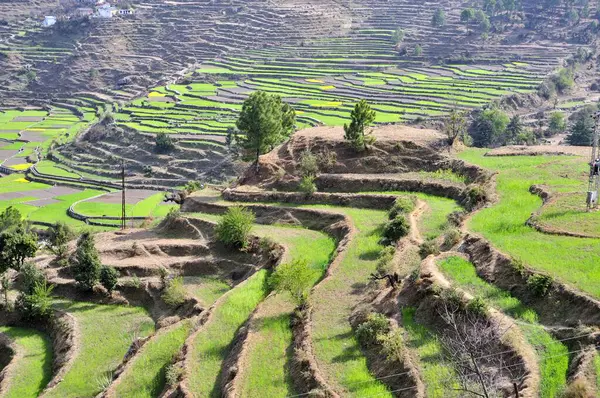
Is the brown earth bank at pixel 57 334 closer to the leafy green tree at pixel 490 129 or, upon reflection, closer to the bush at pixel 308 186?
the bush at pixel 308 186

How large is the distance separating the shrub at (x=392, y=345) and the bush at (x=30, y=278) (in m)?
26.8

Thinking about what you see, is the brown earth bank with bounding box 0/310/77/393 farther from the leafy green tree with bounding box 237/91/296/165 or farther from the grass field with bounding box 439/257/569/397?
the grass field with bounding box 439/257/569/397

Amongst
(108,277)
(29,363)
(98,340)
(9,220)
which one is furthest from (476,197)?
(9,220)

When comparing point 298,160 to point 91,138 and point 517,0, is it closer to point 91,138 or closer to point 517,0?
point 91,138

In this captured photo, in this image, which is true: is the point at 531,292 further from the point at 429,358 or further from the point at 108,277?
the point at 108,277

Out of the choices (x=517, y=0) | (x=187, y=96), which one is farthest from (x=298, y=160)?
(x=517, y=0)

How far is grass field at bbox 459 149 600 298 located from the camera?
2798cm

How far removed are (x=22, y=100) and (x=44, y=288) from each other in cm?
10794

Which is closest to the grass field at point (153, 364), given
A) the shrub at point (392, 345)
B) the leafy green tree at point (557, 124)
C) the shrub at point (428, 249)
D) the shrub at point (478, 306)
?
the shrub at point (392, 345)

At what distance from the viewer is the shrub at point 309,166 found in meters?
53.2

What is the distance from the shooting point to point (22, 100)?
456 feet

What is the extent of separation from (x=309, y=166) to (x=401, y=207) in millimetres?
11744

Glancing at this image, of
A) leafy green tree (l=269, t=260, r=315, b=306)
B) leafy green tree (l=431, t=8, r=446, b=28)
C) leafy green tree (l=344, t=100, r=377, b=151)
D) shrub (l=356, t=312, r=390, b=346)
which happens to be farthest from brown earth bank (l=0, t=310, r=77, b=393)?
leafy green tree (l=431, t=8, r=446, b=28)

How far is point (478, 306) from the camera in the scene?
26328 millimetres
